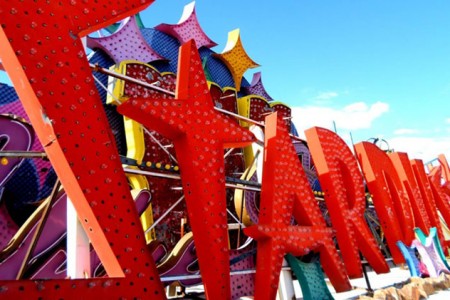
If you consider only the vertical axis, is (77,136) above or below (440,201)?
below

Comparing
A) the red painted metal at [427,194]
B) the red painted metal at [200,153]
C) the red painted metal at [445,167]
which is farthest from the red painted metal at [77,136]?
the red painted metal at [445,167]

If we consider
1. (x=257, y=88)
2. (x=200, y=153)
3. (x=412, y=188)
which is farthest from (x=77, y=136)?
(x=257, y=88)

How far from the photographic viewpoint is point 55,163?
3.57 meters

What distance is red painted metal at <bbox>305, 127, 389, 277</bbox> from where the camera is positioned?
7219mm

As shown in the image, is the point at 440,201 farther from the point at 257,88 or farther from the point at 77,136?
the point at 77,136

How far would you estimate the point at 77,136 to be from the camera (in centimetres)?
362

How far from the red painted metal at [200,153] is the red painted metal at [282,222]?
0.82 m

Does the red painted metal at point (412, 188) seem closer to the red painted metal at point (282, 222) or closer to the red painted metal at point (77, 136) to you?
the red painted metal at point (282, 222)

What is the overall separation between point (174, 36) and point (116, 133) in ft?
16.7

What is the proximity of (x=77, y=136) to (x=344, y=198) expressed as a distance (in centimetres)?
553

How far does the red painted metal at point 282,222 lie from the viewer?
5281 mm

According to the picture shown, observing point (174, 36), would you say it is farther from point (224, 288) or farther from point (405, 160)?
point (224, 288)

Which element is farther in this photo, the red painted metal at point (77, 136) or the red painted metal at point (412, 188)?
the red painted metal at point (412, 188)

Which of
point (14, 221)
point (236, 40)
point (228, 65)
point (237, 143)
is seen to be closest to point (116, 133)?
point (14, 221)
